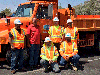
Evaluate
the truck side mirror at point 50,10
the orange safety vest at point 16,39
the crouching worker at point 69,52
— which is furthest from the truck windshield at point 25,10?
the crouching worker at point 69,52

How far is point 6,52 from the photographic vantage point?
5934 millimetres

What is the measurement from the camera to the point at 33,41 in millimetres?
5848

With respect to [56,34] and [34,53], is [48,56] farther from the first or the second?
[56,34]

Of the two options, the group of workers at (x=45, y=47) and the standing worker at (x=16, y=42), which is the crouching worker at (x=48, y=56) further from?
the standing worker at (x=16, y=42)

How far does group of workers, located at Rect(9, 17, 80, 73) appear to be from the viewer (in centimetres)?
539

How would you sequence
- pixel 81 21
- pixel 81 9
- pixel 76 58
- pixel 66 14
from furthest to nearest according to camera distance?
pixel 81 9 → pixel 81 21 → pixel 66 14 → pixel 76 58

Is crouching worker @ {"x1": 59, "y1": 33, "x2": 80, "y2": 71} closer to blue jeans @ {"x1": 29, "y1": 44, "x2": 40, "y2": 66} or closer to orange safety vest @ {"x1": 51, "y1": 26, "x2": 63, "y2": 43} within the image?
orange safety vest @ {"x1": 51, "y1": 26, "x2": 63, "y2": 43}

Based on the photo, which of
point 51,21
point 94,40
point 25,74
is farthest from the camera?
point 94,40

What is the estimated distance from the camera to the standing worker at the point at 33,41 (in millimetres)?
5848

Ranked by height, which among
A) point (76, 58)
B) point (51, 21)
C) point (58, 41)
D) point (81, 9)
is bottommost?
point (76, 58)

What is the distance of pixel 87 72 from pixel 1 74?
2.85 meters

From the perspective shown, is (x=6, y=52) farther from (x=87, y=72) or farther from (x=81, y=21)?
(x=81, y=21)

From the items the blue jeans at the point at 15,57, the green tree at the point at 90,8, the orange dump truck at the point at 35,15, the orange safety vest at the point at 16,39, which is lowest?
the blue jeans at the point at 15,57


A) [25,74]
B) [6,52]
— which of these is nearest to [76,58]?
[25,74]
